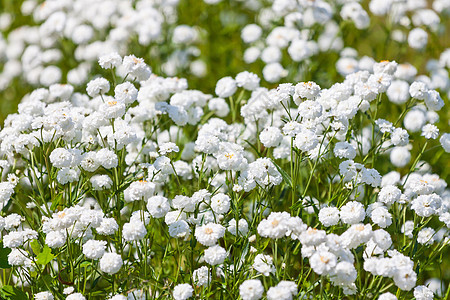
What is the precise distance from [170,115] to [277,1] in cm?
165

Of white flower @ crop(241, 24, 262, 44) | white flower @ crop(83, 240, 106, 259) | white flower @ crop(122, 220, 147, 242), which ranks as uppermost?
white flower @ crop(122, 220, 147, 242)

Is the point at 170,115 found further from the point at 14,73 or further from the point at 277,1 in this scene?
the point at 14,73

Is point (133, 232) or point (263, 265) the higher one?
point (133, 232)

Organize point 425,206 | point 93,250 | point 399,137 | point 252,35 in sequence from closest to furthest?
point 93,250
point 425,206
point 399,137
point 252,35

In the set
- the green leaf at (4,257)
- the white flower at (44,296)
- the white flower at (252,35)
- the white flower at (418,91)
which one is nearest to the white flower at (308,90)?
the white flower at (418,91)

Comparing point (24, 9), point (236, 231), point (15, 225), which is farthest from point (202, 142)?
point (24, 9)

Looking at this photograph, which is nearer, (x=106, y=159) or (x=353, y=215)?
(x=353, y=215)

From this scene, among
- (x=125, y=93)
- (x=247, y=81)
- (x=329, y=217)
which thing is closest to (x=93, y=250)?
(x=125, y=93)

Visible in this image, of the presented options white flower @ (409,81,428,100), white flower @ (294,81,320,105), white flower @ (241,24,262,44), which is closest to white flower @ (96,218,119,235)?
white flower @ (294,81,320,105)

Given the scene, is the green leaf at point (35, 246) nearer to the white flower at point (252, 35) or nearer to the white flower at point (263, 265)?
the white flower at point (263, 265)

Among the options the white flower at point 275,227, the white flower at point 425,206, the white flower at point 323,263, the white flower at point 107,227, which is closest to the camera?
the white flower at point 323,263

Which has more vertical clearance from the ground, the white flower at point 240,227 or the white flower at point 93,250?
the white flower at point 93,250

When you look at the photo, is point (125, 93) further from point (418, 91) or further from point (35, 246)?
point (418, 91)

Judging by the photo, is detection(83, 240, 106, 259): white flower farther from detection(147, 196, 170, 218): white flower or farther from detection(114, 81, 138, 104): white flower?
detection(114, 81, 138, 104): white flower
